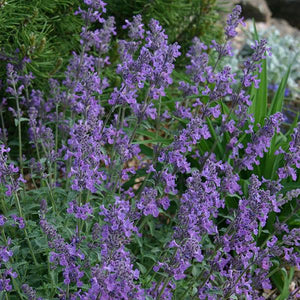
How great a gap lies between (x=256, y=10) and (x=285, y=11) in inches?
43.4

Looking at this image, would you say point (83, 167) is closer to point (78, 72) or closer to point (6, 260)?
point (6, 260)

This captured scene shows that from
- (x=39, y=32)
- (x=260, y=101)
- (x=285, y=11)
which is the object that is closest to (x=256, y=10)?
(x=285, y=11)

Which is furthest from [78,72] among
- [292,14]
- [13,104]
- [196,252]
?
[292,14]

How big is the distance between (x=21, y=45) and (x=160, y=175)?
1632 millimetres

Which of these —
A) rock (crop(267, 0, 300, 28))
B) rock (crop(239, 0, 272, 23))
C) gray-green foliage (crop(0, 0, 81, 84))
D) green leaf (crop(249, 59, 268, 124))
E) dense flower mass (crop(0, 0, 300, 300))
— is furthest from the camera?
rock (crop(267, 0, 300, 28))

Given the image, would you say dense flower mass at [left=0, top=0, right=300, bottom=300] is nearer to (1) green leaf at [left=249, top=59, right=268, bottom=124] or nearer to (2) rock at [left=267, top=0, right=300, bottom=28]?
(1) green leaf at [left=249, top=59, right=268, bottom=124]

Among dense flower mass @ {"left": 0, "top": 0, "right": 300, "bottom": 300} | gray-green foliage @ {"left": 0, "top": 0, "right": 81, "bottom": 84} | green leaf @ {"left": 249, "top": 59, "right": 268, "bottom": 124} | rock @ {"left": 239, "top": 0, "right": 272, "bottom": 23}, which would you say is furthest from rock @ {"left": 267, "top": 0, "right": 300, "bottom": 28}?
dense flower mass @ {"left": 0, "top": 0, "right": 300, "bottom": 300}

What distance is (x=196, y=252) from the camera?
2.39 m

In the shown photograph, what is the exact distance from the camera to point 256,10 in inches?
362

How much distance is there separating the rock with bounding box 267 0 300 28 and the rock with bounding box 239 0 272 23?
0.57 meters

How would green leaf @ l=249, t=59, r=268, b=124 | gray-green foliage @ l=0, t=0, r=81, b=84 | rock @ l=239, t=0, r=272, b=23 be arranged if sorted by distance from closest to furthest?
Result: gray-green foliage @ l=0, t=0, r=81, b=84 < green leaf @ l=249, t=59, r=268, b=124 < rock @ l=239, t=0, r=272, b=23

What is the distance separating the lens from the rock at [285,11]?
9.91m

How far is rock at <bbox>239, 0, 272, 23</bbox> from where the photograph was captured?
9062 mm

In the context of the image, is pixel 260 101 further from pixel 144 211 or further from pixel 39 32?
pixel 144 211
